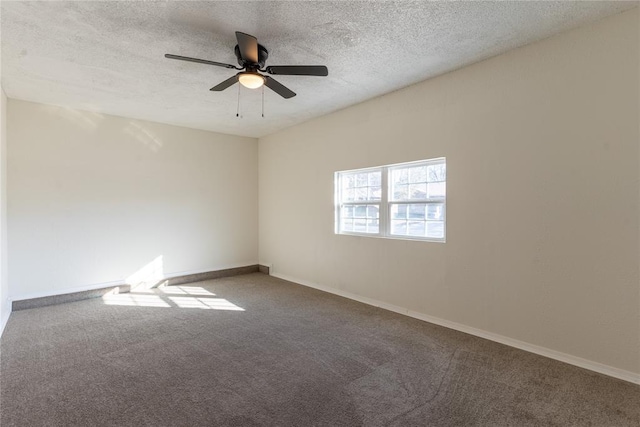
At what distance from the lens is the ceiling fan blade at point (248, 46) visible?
2.34m

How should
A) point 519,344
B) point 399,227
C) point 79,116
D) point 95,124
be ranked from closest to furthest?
1. point 519,344
2. point 399,227
3. point 79,116
4. point 95,124

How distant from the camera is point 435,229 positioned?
3.79m

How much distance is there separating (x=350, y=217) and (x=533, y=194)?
2.49m

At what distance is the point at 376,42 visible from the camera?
2877mm

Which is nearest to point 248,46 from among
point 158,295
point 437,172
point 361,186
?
point 437,172

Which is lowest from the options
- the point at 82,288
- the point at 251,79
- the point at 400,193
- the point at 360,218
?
the point at 82,288

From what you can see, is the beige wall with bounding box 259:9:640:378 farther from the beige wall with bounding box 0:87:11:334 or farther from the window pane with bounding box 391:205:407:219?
the beige wall with bounding box 0:87:11:334

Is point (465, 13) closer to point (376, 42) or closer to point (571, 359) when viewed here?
point (376, 42)

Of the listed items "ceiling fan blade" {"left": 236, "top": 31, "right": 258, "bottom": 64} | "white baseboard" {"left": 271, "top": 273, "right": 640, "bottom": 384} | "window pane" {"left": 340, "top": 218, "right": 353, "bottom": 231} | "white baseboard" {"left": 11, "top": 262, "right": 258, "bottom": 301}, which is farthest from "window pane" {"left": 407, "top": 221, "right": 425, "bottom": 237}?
"white baseboard" {"left": 11, "top": 262, "right": 258, "bottom": 301}

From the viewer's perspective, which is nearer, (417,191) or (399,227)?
(417,191)

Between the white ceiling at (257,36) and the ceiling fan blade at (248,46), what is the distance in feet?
0.73

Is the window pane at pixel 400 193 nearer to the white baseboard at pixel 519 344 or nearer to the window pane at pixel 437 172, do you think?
the window pane at pixel 437 172

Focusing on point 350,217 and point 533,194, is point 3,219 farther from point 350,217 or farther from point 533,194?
point 533,194

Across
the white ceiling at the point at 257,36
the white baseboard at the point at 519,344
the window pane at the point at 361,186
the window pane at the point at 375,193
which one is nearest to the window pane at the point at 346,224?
the window pane at the point at 361,186
